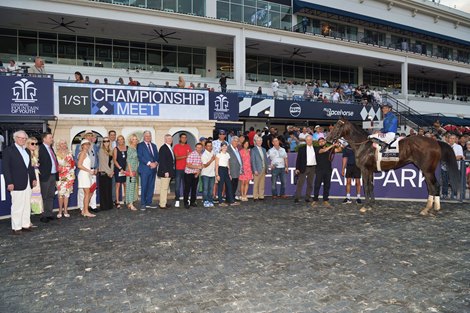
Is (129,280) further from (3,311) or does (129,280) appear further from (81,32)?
(81,32)

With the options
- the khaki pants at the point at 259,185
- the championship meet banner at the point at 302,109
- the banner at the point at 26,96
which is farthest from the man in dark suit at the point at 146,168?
the championship meet banner at the point at 302,109

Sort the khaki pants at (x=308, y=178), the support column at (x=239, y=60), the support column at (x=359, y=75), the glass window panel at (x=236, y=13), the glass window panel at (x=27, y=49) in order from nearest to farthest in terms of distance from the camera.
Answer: the khaki pants at (x=308, y=178), the glass window panel at (x=27, y=49), the support column at (x=239, y=60), the glass window panel at (x=236, y=13), the support column at (x=359, y=75)

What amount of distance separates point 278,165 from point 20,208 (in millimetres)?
7477

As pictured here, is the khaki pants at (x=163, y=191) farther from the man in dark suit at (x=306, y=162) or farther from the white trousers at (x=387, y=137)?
the white trousers at (x=387, y=137)

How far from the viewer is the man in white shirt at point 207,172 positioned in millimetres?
10406

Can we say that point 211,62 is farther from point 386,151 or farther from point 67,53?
point 386,151

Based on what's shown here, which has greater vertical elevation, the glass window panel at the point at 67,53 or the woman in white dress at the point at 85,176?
the glass window panel at the point at 67,53

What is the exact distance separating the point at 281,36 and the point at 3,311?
26693 millimetres

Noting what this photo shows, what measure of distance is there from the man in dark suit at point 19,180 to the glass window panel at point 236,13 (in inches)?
Answer: 891

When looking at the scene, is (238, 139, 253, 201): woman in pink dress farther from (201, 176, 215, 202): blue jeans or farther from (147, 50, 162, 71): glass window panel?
(147, 50, 162, 71): glass window panel

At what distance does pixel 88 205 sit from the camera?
31.6 ft

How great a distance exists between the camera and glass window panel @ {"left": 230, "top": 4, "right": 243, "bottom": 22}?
27172 mm

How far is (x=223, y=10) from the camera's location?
2678 cm

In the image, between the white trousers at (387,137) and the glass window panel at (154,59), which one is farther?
the glass window panel at (154,59)
